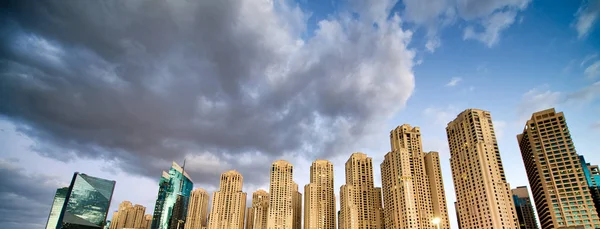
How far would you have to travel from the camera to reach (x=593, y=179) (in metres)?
149

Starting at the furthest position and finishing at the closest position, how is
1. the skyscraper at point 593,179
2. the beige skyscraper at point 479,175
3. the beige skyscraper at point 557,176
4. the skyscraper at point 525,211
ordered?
the skyscraper at point 525,211
the skyscraper at point 593,179
the beige skyscraper at point 557,176
the beige skyscraper at point 479,175

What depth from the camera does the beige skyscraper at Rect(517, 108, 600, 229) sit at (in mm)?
118750

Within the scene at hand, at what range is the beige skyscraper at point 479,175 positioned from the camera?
386 ft

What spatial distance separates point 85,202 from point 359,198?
454ft

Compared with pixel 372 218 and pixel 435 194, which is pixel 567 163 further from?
pixel 372 218

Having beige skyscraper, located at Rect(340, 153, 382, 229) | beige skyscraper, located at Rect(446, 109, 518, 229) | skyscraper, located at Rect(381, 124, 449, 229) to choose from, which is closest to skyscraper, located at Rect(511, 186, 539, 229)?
skyscraper, located at Rect(381, 124, 449, 229)

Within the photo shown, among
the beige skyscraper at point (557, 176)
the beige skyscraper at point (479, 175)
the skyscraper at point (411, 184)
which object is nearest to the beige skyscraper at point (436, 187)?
the skyscraper at point (411, 184)

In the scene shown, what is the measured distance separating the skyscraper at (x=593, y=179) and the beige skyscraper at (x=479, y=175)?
4761 cm

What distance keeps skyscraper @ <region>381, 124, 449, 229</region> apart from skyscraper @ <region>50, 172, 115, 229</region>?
476 feet

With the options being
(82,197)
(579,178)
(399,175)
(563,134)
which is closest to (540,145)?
(563,134)

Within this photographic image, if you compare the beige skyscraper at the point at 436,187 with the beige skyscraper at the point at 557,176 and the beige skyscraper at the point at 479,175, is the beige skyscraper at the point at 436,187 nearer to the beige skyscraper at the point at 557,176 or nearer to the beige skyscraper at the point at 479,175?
the beige skyscraper at the point at 479,175

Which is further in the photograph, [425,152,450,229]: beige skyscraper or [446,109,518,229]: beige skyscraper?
[425,152,450,229]: beige skyscraper

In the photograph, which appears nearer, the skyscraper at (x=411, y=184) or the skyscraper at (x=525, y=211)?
the skyscraper at (x=411, y=184)

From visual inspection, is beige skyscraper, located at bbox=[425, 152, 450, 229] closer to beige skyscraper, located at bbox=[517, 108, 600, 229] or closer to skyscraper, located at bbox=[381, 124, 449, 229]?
skyscraper, located at bbox=[381, 124, 449, 229]
